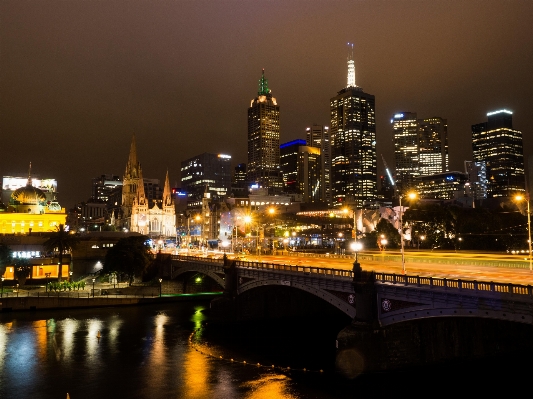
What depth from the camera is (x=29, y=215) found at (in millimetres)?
149250

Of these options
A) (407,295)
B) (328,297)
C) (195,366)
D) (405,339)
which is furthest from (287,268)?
(407,295)

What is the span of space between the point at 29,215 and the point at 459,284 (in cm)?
14179

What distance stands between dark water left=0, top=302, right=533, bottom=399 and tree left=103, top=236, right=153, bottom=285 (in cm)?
2977

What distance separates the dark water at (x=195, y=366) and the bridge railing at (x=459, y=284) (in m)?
8.29

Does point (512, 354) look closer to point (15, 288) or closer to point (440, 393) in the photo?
point (440, 393)

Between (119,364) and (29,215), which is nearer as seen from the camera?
(119,364)

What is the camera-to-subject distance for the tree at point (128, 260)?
334ft

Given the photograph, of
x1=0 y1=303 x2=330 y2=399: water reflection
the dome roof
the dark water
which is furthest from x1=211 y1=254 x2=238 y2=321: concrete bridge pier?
the dome roof

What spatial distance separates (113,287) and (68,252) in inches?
1203

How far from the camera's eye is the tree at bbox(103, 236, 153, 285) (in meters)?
102

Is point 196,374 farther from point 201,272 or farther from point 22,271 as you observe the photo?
point 22,271

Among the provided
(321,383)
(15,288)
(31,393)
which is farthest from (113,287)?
(321,383)

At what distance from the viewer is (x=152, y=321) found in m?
73.8

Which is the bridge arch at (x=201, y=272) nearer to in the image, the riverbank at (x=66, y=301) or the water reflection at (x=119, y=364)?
the riverbank at (x=66, y=301)
